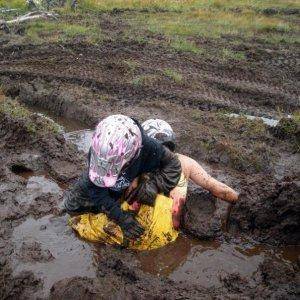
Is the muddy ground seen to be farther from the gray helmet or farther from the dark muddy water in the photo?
the gray helmet

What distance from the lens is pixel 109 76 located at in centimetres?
927

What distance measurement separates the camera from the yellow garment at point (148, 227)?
4.23 metres

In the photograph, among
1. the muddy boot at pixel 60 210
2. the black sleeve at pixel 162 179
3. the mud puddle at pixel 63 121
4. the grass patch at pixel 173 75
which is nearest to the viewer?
the black sleeve at pixel 162 179

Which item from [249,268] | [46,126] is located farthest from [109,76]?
[249,268]

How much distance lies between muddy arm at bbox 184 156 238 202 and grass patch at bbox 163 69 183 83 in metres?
4.59

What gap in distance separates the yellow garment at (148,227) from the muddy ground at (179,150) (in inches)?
3.6

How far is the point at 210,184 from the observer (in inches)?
181

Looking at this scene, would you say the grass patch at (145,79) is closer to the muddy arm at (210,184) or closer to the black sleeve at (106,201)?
the muddy arm at (210,184)

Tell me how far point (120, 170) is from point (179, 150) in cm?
280

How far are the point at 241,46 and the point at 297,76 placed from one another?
2.32 meters

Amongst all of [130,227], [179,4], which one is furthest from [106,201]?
[179,4]

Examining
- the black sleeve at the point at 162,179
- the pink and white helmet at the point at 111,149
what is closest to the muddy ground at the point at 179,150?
the black sleeve at the point at 162,179

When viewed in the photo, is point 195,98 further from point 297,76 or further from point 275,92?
point 297,76

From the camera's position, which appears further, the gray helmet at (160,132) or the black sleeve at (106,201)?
the gray helmet at (160,132)
